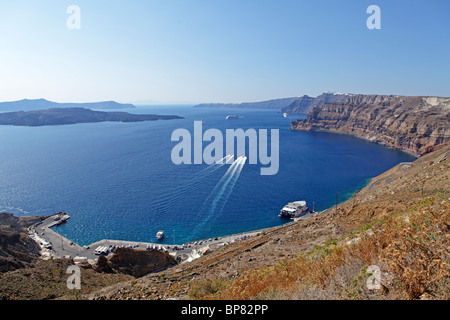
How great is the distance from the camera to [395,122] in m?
131

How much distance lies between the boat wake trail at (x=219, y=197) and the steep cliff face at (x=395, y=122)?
76.2m

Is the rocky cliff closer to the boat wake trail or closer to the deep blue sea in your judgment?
the deep blue sea

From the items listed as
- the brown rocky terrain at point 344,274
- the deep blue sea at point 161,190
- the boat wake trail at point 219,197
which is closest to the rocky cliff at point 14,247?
the brown rocky terrain at point 344,274

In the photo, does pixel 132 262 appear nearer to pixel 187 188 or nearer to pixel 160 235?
pixel 160 235

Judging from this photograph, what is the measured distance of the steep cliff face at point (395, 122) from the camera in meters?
102

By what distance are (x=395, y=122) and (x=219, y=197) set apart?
122 metres

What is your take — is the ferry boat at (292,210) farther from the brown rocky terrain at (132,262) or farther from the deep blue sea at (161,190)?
the brown rocky terrain at (132,262)

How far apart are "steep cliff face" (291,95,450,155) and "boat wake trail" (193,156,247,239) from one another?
3000 inches

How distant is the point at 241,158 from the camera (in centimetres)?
7900

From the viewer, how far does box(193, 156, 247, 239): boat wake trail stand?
1777 inches

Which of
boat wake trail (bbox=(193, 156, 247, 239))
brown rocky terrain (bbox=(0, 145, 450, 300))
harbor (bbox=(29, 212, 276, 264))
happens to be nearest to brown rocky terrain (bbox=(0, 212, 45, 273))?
harbor (bbox=(29, 212, 276, 264))
